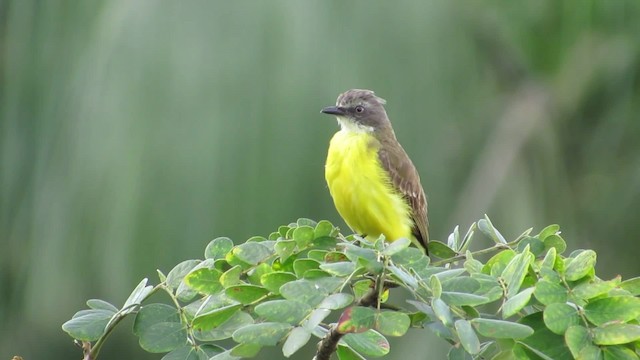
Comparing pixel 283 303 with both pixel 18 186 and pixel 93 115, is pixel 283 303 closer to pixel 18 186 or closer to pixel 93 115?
pixel 93 115

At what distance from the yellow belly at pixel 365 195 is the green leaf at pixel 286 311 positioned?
4.53ft

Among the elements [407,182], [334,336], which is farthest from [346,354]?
[407,182]

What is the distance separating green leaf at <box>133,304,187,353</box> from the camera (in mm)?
1195

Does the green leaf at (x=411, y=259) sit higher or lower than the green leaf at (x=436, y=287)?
higher

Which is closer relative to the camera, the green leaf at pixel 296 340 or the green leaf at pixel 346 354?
the green leaf at pixel 296 340

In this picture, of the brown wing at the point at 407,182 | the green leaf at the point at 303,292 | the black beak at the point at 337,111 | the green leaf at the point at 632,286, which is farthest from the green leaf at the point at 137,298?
the black beak at the point at 337,111

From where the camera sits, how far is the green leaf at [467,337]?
0.96 m

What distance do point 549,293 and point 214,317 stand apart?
37cm

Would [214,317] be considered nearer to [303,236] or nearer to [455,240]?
[303,236]

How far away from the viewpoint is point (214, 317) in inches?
45.1

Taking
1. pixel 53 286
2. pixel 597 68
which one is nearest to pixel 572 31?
pixel 597 68

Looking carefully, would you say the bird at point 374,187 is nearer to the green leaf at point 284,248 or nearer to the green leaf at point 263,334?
the green leaf at point 284,248

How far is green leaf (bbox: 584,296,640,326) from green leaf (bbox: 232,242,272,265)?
1.35 ft

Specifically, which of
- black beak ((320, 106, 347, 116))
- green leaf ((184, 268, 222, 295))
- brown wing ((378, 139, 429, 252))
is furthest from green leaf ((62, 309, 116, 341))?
black beak ((320, 106, 347, 116))
